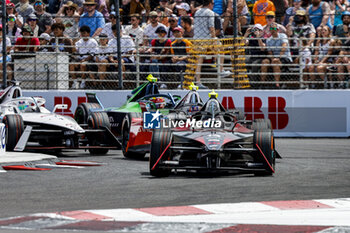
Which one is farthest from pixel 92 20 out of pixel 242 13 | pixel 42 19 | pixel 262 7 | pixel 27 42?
pixel 262 7

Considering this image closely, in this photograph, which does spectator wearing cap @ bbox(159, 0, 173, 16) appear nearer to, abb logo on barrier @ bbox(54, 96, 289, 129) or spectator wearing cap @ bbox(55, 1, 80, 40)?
spectator wearing cap @ bbox(55, 1, 80, 40)

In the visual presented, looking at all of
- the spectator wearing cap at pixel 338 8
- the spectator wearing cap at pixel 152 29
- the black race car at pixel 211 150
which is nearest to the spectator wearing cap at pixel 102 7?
the spectator wearing cap at pixel 152 29

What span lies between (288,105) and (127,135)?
18.9 ft

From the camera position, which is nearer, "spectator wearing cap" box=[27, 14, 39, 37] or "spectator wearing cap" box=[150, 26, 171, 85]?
"spectator wearing cap" box=[150, 26, 171, 85]

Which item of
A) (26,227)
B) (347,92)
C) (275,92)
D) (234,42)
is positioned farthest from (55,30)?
(26,227)

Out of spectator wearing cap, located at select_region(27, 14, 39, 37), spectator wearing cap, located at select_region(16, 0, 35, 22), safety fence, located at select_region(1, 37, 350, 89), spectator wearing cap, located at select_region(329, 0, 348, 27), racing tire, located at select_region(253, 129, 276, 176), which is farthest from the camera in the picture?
spectator wearing cap, located at select_region(16, 0, 35, 22)

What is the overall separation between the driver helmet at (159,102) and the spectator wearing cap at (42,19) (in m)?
5.47

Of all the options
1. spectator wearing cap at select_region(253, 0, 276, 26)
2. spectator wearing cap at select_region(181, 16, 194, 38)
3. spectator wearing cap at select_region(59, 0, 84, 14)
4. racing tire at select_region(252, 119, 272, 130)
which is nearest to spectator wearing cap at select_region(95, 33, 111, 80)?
spectator wearing cap at select_region(181, 16, 194, 38)

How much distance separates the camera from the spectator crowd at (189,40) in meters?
18.6

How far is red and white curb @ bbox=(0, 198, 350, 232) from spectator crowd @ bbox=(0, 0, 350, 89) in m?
11.1

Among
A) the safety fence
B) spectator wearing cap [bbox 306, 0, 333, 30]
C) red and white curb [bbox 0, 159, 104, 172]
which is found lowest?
red and white curb [bbox 0, 159, 104, 172]

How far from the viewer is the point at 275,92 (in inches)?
728

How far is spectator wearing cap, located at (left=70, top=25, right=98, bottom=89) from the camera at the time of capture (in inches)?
742

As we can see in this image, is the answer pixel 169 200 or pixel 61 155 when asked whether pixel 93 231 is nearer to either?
pixel 169 200
